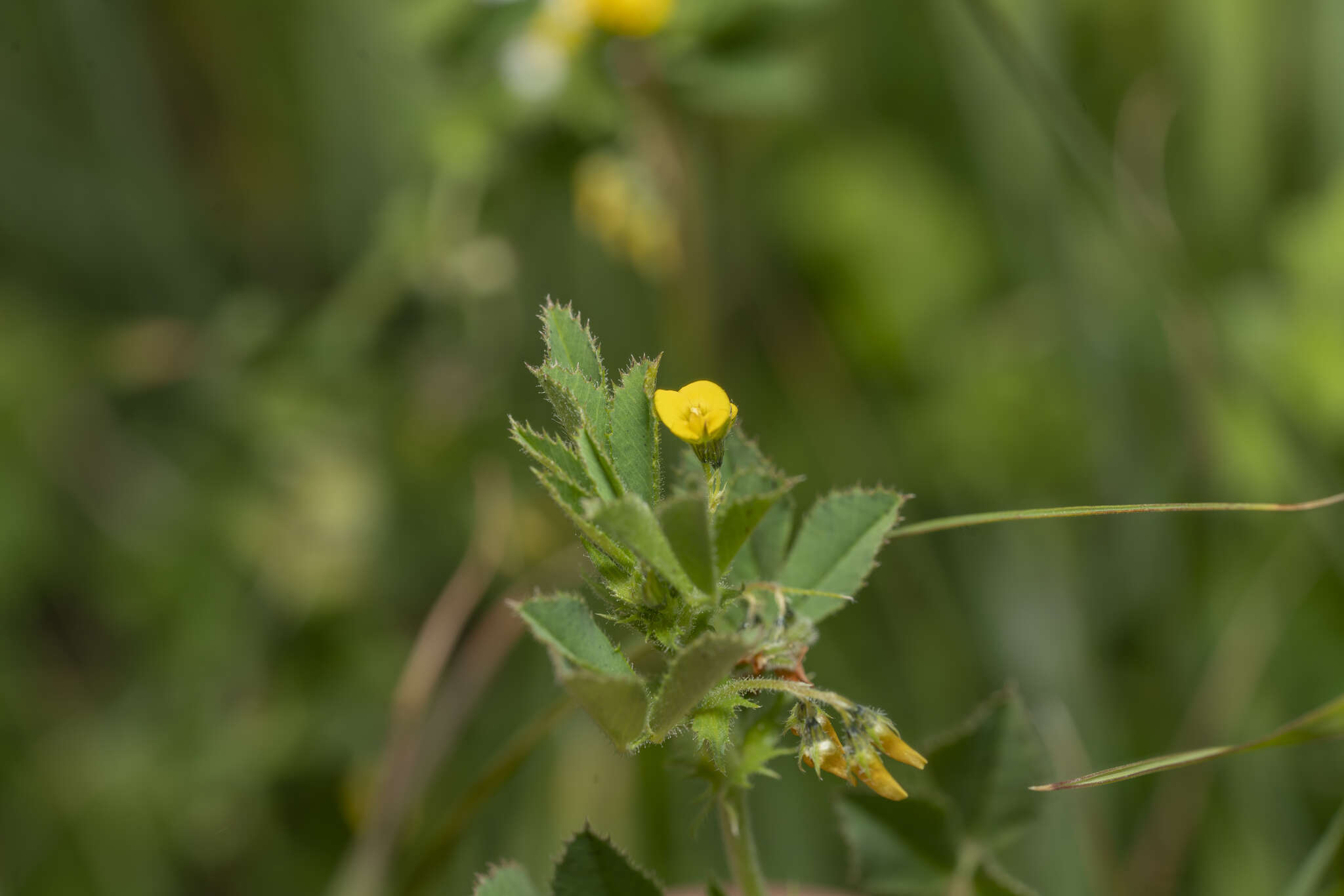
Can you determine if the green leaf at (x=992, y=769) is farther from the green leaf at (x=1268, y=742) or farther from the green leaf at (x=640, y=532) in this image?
the green leaf at (x=640, y=532)

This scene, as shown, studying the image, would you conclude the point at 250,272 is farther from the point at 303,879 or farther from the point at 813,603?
the point at 813,603

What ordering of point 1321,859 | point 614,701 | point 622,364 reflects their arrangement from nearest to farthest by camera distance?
point 614,701 → point 1321,859 → point 622,364

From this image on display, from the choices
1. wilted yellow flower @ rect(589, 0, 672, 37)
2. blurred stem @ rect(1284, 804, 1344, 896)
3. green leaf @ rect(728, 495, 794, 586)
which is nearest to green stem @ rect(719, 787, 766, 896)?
green leaf @ rect(728, 495, 794, 586)

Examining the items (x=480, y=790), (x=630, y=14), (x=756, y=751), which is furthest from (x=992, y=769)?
(x=630, y=14)

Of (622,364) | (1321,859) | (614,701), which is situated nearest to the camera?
(614,701)

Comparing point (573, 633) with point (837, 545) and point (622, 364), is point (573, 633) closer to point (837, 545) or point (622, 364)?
point (837, 545)
